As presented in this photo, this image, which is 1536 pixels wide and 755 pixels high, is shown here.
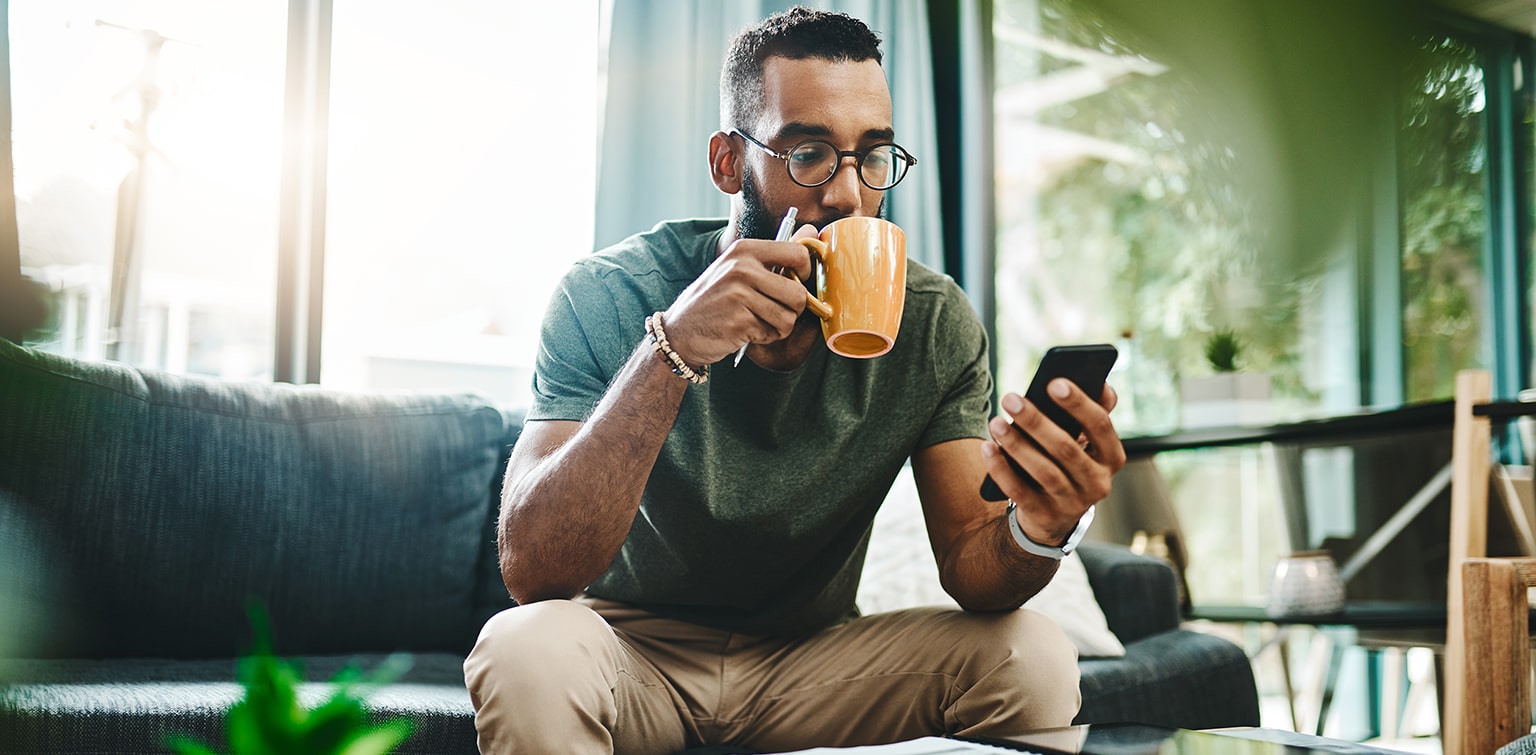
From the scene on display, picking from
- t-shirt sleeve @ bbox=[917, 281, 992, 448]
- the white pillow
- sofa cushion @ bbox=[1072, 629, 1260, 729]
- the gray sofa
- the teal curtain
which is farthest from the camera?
the teal curtain

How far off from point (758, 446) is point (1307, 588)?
1.62 m

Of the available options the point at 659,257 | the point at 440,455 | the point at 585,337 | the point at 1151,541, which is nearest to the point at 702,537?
the point at 585,337

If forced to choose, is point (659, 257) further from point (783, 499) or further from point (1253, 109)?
point (1253, 109)

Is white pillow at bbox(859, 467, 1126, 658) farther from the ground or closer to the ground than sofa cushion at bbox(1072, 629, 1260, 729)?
farther from the ground

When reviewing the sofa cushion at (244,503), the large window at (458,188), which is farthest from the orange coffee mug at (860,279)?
Result: the large window at (458,188)

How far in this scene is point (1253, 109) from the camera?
4195 millimetres

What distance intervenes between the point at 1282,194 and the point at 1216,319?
0.50m

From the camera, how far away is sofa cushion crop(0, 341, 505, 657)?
5.28 feet

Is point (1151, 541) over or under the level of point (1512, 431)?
under

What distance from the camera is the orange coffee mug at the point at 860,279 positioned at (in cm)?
107

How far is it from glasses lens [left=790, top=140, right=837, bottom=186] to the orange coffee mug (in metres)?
0.27

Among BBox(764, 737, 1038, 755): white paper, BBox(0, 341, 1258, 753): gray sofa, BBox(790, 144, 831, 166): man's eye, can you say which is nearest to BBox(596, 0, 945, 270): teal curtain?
BBox(0, 341, 1258, 753): gray sofa

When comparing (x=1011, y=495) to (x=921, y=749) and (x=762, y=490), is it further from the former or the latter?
(x=762, y=490)

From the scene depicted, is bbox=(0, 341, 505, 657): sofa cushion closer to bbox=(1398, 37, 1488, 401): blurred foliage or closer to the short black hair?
the short black hair
